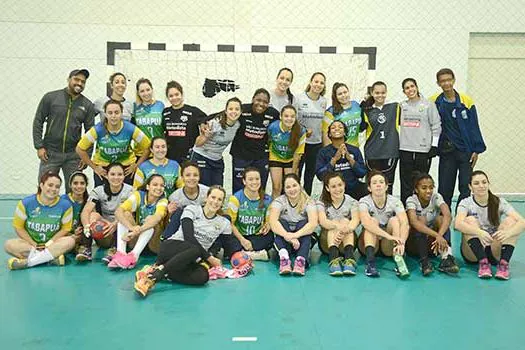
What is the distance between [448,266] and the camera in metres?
5.20

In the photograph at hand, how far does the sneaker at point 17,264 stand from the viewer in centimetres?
510

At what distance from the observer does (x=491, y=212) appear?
533 cm

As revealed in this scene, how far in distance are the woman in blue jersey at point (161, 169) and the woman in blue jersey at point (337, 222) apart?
1.51m

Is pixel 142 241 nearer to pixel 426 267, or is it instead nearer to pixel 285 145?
Result: pixel 285 145

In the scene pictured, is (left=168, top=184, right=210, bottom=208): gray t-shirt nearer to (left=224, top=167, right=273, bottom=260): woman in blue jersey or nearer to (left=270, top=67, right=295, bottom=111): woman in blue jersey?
(left=224, top=167, right=273, bottom=260): woman in blue jersey

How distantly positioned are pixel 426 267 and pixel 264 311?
1802 mm

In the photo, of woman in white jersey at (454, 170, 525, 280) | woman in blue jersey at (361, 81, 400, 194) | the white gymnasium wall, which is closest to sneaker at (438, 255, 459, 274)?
woman in white jersey at (454, 170, 525, 280)

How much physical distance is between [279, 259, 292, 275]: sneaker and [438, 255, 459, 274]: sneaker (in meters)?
1.42

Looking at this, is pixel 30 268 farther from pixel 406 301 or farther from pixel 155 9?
pixel 155 9

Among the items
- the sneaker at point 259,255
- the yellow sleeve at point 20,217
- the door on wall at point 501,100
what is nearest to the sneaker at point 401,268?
the sneaker at point 259,255

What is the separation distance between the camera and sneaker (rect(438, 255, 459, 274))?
5.16 meters

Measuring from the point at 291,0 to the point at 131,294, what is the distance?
5.89 meters

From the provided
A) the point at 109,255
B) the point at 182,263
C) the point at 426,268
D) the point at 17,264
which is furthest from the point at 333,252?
the point at 17,264

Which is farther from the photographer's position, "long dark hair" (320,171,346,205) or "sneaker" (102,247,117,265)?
"long dark hair" (320,171,346,205)
